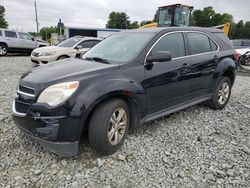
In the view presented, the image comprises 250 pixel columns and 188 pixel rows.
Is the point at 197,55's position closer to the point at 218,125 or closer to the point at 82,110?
the point at 218,125

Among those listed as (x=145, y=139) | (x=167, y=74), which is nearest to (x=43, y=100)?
(x=145, y=139)

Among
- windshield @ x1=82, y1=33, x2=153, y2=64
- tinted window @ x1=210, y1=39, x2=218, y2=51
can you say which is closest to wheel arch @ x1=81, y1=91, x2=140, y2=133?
windshield @ x1=82, y1=33, x2=153, y2=64

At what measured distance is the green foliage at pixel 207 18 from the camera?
56731mm

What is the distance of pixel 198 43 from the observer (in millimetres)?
4457

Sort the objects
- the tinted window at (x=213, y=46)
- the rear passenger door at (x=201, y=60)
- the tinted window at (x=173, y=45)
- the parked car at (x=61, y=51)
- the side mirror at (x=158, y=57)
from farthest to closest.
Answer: the parked car at (x=61, y=51) < the tinted window at (x=213, y=46) < the rear passenger door at (x=201, y=60) < the tinted window at (x=173, y=45) < the side mirror at (x=158, y=57)

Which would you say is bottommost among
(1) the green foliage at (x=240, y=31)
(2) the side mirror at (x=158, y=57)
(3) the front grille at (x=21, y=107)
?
(3) the front grille at (x=21, y=107)

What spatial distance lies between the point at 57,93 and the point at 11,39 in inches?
566

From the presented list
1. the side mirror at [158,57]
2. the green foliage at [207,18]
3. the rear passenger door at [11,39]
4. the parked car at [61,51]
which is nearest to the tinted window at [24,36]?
the rear passenger door at [11,39]

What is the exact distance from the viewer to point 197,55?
4305mm

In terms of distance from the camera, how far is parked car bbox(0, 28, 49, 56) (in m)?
14.9

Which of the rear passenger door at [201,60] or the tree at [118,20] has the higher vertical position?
the tree at [118,20]

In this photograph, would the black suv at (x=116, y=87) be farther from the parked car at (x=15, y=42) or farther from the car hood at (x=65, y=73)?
the parked car at (x=15, y=42)

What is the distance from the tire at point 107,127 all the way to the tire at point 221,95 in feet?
7.82

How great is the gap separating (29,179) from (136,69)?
1.93 metres
